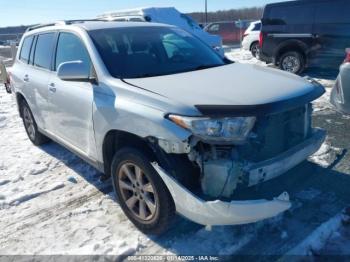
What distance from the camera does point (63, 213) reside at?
372 centimetres

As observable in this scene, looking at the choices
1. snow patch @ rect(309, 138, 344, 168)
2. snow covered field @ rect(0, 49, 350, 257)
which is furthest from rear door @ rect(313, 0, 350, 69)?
snow covered field @ rect(0, 49, 350, 257)

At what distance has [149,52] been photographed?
12.5 feet

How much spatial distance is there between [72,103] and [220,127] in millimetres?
1900

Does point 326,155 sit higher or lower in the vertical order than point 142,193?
lower

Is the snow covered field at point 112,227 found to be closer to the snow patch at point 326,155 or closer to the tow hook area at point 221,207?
the snow patch at point 326,155

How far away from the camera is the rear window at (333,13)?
904 centimetres

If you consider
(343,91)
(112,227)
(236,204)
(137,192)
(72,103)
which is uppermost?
(72,103)

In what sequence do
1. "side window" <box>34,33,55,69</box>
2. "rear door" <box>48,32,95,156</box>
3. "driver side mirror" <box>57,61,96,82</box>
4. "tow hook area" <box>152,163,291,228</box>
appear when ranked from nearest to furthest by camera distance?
"tow hook area" <box>152,163,291,228</box>, "driver side mirror" <box>57,61,96,82</box>, "rear door" <box>48,32,95,156</box>, "side window" <box>34,33,55,69</box>

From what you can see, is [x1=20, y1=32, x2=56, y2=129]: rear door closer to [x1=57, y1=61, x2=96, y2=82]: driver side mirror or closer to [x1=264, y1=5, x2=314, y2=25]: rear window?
[x1=57, y1=61, x2=96, y2=82]: driver side mirror

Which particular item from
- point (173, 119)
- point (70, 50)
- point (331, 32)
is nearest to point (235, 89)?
point (173, 119)

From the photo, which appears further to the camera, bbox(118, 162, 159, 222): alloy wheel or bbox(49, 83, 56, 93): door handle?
bbox(49, 83, 56, 93): door handle

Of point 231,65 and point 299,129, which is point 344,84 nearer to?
point 231,65

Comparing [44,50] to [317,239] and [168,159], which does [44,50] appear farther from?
[317,239]

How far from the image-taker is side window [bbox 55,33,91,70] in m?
3.71
